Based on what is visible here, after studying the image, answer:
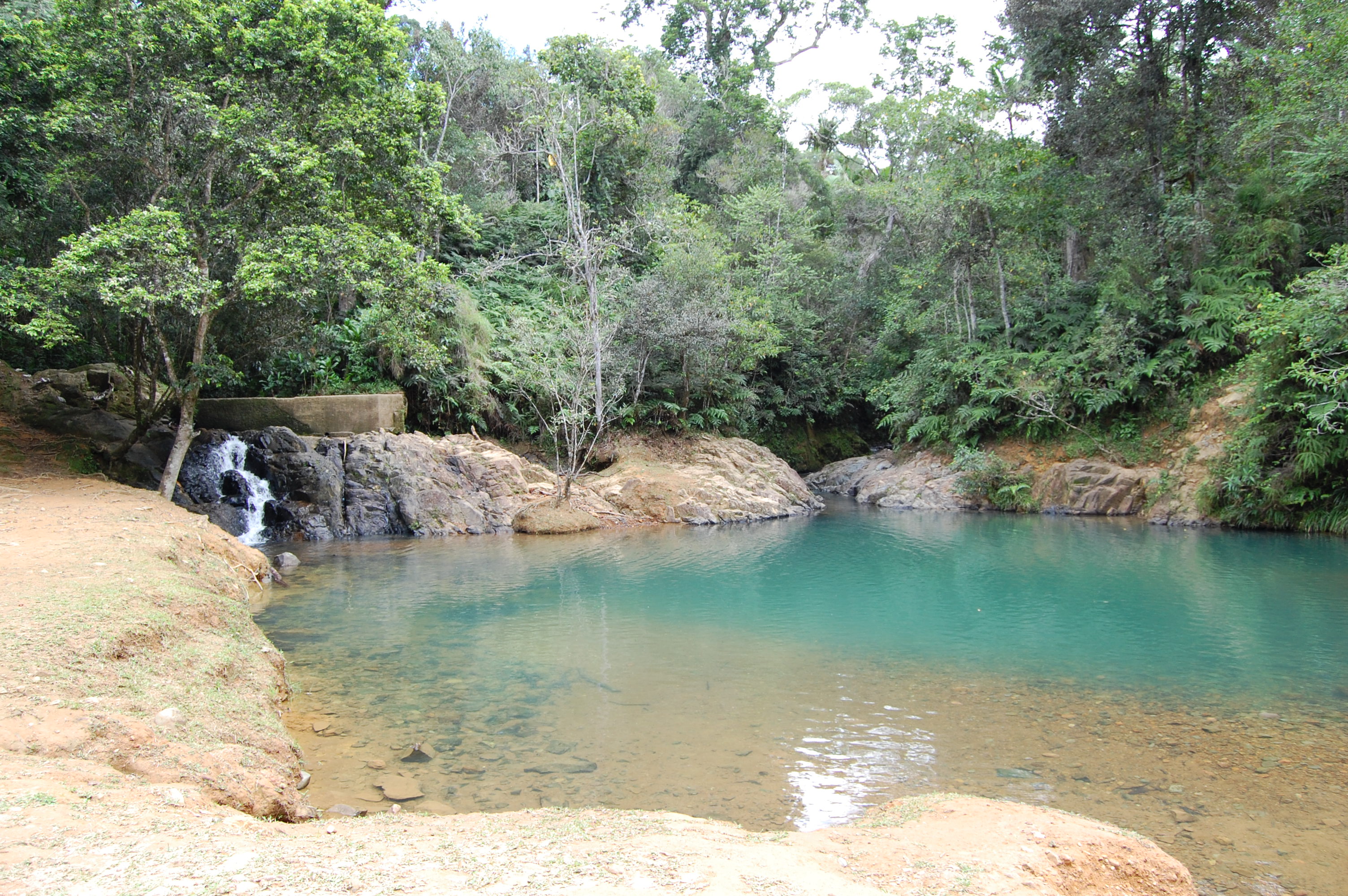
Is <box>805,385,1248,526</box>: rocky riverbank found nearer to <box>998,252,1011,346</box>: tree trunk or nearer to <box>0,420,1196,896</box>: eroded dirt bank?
<box>998,252,1011,346</box>: tree trunk

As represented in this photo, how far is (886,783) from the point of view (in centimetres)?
545

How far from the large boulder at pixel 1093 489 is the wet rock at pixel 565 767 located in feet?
64.5

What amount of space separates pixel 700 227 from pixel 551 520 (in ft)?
37.5

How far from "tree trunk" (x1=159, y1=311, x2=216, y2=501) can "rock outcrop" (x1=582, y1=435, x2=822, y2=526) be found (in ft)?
32.0

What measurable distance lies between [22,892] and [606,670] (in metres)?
6.00

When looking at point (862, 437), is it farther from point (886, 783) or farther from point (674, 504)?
point (886, 783)

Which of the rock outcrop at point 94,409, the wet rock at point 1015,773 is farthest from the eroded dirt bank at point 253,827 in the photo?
the rock outcrop at point 94,409

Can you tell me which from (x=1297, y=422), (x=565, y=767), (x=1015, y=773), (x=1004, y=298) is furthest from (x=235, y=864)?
(x=1004, y=298)

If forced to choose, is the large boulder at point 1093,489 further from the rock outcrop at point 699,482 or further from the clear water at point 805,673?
the rock outcrop at point 699,482

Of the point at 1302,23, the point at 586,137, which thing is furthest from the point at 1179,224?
the point at 586,137

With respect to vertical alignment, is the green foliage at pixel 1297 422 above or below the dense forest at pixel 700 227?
below

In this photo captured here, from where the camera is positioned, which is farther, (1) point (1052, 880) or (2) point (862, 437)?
(2) point (862, 437)

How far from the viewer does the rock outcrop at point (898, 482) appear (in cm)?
2405

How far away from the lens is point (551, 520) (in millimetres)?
18375
